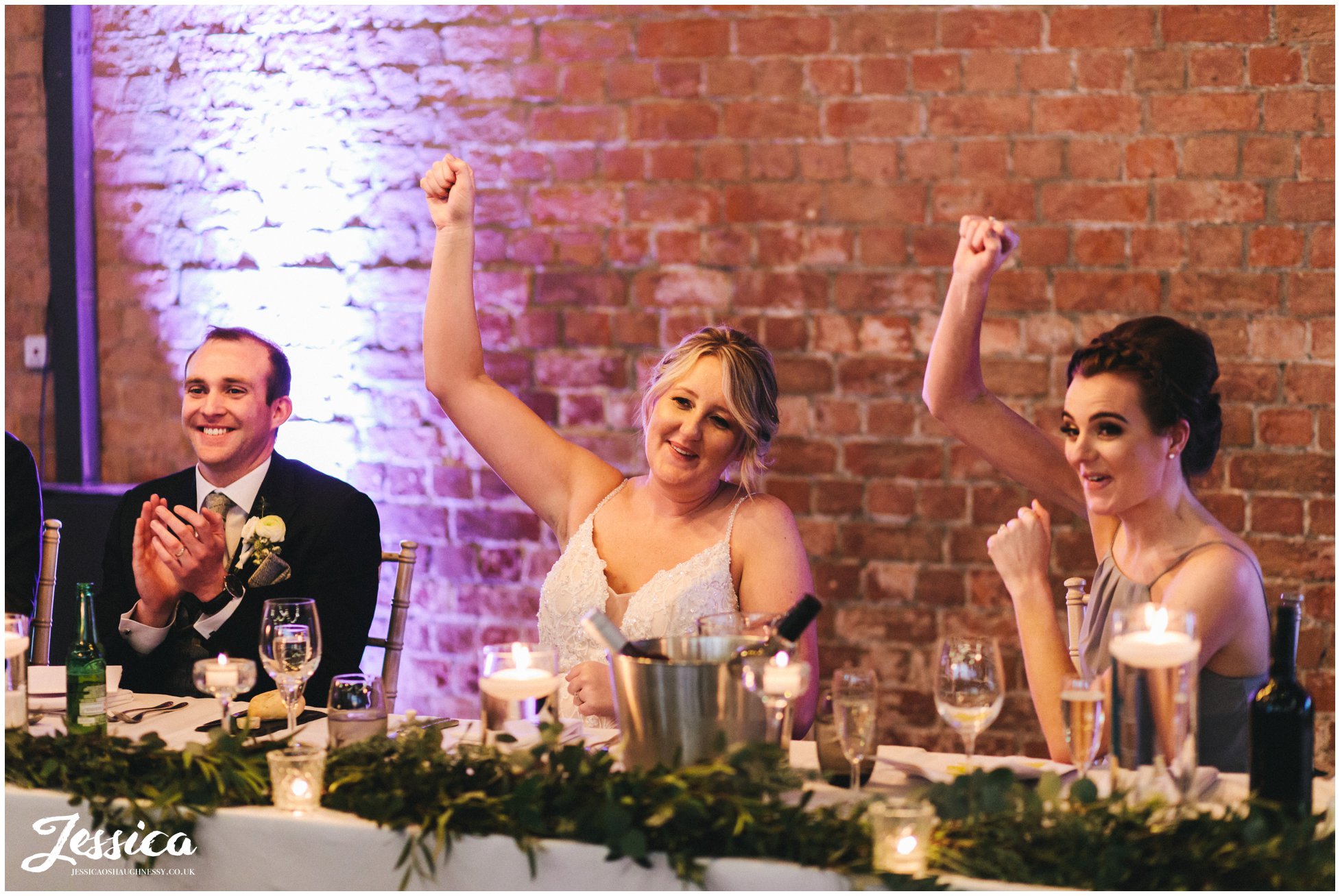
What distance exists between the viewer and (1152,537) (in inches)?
80.6

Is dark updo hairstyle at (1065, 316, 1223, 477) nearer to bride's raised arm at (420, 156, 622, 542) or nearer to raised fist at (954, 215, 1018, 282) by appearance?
raised fist at (954, 215, 1018, 282)

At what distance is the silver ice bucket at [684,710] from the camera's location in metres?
1.43

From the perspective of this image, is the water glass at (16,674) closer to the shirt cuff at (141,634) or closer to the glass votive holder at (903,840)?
the shirt cuff at (141,634)

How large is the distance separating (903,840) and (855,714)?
0.23m

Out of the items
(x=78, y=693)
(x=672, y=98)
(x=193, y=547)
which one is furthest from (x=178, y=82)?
(x=78, y=693)

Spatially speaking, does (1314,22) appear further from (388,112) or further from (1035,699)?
(388,112)

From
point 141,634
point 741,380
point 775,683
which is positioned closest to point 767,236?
point 741,380

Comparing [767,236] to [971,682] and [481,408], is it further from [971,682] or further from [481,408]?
[971,682]

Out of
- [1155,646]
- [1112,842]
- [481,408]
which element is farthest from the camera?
[481,408]

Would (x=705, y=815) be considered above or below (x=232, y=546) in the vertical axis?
below

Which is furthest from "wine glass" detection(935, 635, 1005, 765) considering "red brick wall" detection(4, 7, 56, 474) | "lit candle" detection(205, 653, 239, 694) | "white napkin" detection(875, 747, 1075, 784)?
"red brick wall" detection(4, 7, 56, 474)

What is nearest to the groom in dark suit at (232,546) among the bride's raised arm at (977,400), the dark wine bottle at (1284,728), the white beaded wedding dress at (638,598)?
the white beaded wedding dress at (638,598)

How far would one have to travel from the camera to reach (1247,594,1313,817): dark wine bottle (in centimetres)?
138

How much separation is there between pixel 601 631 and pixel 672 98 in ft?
6.59
